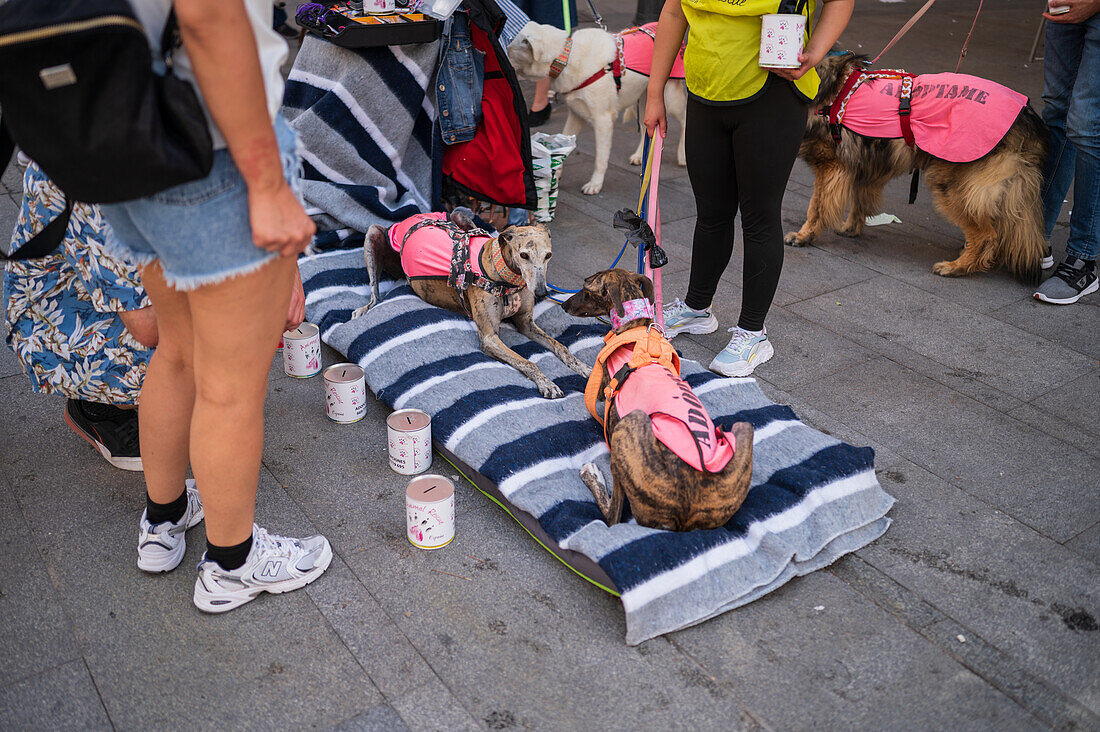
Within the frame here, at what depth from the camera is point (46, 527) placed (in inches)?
95.8

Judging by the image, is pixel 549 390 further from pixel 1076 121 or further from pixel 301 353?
pixel 1076 121

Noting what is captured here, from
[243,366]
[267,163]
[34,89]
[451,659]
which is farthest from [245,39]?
[451,659]

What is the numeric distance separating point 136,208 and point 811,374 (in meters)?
2.74

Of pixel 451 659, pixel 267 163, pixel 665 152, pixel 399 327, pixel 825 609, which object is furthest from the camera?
pixel 665 152

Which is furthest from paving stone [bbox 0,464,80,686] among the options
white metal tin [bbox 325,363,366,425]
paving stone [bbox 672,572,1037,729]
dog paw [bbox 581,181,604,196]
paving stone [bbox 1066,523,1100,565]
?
dog paw [bbox 581,181,604,196]

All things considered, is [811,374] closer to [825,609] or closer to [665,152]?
[825,609]

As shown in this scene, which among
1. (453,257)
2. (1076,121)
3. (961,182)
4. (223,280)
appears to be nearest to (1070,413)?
(961,182)

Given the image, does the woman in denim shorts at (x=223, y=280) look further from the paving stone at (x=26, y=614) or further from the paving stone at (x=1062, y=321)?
the paving stone at (x=1062, y=321)

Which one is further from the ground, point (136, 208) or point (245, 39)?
point (245, 39)

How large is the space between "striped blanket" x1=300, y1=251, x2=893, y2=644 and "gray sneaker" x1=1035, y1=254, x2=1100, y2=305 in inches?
82.2

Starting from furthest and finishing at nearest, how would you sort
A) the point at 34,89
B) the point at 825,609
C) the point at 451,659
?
the point at 825,609
the point at 451,659
the point at 34,89

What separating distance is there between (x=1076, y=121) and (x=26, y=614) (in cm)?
468

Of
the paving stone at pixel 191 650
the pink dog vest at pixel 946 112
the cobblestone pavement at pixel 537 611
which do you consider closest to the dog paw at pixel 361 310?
the cobblestone pavement at pixel 537 611

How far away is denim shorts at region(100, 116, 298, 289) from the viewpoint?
4.95 feet
